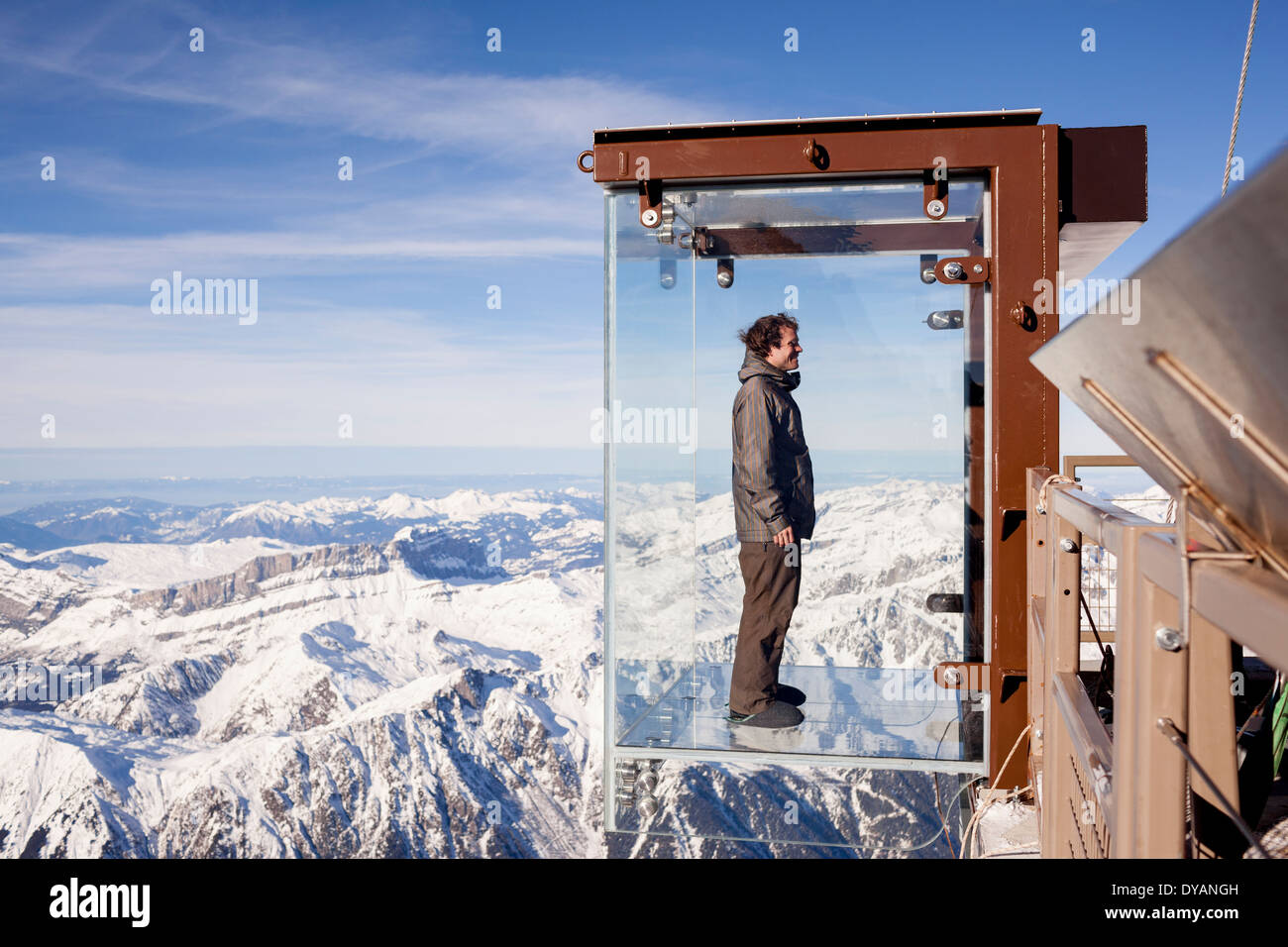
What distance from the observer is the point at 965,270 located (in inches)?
155

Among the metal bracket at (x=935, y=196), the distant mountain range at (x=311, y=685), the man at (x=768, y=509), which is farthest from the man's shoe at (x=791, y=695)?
the distant mountain range at (x=311, y=685)

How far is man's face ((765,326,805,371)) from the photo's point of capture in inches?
169

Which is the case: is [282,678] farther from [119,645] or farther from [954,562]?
[954,562]

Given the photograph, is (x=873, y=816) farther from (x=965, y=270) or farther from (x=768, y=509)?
(x=965, y=270)

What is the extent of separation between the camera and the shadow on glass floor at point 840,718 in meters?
4.08

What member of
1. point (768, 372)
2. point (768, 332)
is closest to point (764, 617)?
point (768, 372)

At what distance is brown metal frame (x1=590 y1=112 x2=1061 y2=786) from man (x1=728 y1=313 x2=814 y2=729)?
753 millimetres

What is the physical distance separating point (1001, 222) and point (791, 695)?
2186 mm

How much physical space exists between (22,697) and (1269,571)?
533 feet

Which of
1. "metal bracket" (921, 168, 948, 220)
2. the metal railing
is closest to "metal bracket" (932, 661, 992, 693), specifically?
"metal bracket" (921, 168, 948, 220)

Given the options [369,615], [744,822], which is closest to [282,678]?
Result: [369,615]

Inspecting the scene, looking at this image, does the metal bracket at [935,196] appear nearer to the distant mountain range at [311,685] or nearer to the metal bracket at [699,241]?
the metal bracket at [699,241]

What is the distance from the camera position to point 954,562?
4402mm

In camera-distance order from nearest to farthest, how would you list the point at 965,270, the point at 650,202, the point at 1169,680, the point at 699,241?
1. the point at 1169,680
2. the point at 965,270
3. the point at 650,202
4. the point at 699,241
